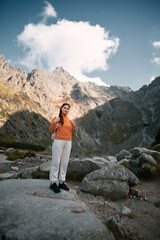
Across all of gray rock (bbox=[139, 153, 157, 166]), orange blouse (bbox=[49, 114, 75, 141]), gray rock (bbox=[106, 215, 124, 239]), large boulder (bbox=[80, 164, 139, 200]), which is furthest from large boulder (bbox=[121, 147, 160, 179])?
gray rock (bbox=[106, 215, 124, 239])

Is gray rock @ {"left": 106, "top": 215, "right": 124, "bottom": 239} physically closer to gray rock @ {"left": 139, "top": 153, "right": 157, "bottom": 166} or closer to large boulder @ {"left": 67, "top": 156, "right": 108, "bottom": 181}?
large boulder @ {"left": 67, "top": 156, "right": 108, "bottom": 181}

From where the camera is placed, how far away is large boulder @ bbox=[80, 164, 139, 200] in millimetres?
8129

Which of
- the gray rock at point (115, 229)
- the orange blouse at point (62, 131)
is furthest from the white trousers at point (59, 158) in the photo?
the gray rock at point (115, 229)

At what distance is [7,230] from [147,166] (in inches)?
482

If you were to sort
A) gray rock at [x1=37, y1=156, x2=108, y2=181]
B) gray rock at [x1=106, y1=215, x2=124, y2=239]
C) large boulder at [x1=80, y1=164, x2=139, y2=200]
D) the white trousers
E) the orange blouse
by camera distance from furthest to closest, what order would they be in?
gray rock at [x1=37, y1=156, x2=108, y2=181], large boulder at [x1=80, y1=164, x2=139, y2=200], the orange blouse, the white trousers, gray rock at [x1=106, y1=215, x2=124, y2=239]

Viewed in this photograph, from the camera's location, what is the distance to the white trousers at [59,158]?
21.4 feet

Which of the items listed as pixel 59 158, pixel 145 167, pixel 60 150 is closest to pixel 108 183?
pixel 59 158

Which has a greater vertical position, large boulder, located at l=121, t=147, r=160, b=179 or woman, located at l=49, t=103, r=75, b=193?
woman, located at l=49, t=103, r=75, b=193

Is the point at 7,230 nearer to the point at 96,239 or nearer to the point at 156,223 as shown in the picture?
the point at 96,239

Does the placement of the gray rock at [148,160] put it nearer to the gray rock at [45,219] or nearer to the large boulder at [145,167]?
the large boulder at [145,167]

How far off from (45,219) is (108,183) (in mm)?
5149

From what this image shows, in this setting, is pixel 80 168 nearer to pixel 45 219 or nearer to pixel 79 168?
pixel 79 168

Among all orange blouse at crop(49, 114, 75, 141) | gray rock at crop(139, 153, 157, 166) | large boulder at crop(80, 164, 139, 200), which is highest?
orange blouse at crop(49, 114, 75, 141)

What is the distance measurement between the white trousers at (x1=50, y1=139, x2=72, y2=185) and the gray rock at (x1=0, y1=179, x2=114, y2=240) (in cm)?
95
